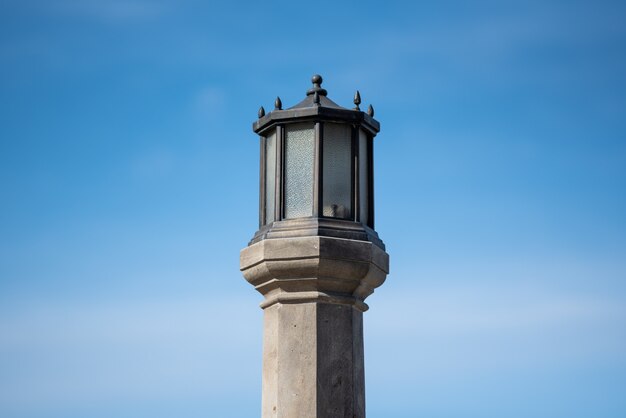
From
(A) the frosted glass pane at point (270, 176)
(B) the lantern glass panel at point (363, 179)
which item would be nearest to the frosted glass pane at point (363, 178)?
(B) the lantern glass panel at point (363, 179)

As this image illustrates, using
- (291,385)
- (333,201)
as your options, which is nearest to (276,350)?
(291,385)

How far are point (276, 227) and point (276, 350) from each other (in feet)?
2.90

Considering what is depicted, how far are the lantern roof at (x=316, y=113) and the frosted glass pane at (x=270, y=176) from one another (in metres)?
0.11

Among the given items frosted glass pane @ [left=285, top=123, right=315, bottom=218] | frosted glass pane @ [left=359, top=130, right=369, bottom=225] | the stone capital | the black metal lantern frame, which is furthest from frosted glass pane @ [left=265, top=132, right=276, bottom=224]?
frosted glass pane @ [left=359, top=130, right=369, bottom=225]

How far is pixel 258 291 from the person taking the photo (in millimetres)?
10672

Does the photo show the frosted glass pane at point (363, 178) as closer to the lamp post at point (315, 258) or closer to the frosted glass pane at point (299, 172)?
the lamp post at point (315, 258)

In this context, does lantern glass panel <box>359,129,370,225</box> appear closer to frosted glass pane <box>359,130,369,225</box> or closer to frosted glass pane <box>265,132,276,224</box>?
frosted glass pane <box>359,130,369,225</box>

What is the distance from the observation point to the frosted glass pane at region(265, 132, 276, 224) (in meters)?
10.7

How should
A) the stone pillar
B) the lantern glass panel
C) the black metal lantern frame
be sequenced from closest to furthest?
the stone pillar → the black metal lantern frame → the lantern glass panel

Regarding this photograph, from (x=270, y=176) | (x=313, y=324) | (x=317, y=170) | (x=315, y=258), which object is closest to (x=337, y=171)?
(x=317, y=170)

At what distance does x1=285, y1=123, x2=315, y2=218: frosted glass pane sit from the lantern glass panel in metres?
0.40

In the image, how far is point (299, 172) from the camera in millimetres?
10555

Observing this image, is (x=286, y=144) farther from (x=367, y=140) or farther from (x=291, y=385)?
(x=291, y=385)

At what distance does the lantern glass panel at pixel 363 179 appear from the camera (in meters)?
10.7
